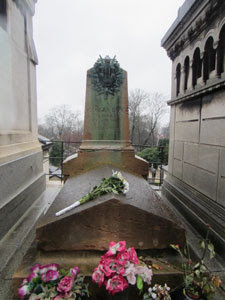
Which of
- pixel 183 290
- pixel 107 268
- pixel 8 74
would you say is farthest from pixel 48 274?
pixel 8 74

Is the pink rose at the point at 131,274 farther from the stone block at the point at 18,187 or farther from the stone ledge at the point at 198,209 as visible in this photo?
the stone block at the point at 18,187

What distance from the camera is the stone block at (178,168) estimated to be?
200 inches

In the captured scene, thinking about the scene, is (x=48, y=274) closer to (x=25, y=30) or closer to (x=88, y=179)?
(x=88, y=179)

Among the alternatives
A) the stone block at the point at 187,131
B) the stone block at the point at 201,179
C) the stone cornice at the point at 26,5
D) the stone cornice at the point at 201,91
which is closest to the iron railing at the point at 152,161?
the stone block at the point at 187,131

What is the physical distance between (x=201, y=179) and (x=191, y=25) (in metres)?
3.42

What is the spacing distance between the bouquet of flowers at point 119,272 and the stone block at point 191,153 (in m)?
3.18

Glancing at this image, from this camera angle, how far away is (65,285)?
1.74 meters

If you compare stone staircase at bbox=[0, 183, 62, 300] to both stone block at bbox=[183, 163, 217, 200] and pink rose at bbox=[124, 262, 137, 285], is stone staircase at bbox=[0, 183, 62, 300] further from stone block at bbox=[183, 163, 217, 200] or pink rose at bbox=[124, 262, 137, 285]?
stone block at bbox=[183, 163, 217, 200]

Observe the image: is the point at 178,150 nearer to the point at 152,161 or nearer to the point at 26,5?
the point at 26,5

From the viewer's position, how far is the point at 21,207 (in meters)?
4.10

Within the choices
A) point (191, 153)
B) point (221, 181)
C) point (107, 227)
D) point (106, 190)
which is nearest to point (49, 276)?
point (107, 227)

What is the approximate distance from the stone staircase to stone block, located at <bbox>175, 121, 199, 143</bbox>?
3818 mm

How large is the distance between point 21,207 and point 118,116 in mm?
2873

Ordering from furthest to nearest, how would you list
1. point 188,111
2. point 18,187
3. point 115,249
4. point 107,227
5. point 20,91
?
point 188,111 → point 20,91 → point 18,187 → point 107,227 → point 115,249
